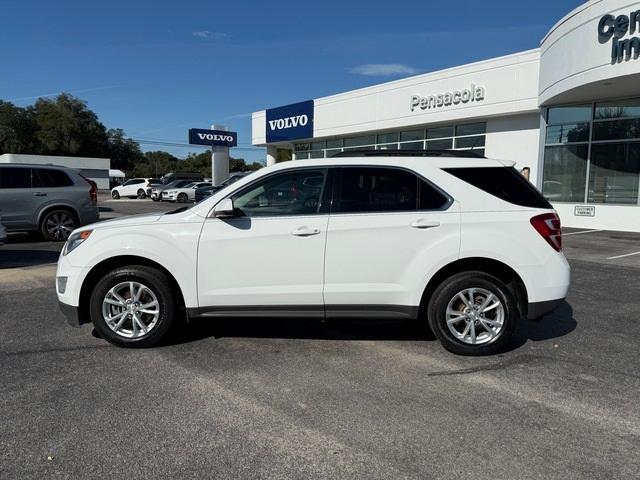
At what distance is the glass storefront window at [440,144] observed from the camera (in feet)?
73.7

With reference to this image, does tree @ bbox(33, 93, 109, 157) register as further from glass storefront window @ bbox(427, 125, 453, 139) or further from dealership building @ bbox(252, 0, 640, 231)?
glass storefront window @ bbox(427, 125, 453, 139)

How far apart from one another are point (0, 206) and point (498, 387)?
37.2ft

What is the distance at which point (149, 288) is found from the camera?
188 inches

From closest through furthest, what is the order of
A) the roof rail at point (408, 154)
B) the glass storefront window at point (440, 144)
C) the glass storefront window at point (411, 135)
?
the roof rail at point (408, 154), the glass storefront window at point (440, 144), the glass storefront window at point (411, 135)

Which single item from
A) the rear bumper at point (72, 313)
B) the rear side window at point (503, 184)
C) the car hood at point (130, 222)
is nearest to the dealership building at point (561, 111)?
the rear side window at point (503, 184)

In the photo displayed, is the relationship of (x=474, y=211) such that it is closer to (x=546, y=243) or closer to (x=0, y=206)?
(x=546, y=243)

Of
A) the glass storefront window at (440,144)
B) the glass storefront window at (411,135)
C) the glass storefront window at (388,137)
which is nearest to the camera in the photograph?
the glass storefront window at (440,144)

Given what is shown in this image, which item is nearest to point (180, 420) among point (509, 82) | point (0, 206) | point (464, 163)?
point (464, 163)

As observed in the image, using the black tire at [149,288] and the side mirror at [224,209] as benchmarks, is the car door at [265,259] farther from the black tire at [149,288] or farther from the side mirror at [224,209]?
the black tire at [149,288]

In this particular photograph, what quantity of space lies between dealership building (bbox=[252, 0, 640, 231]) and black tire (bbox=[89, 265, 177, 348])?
13448 millimetres

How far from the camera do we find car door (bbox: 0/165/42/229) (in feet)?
37.8

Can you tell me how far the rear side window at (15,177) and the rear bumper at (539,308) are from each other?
1120 cm

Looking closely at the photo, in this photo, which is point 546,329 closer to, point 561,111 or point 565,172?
point 565,172

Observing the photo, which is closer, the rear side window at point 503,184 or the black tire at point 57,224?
the rear side window at point 503,184
